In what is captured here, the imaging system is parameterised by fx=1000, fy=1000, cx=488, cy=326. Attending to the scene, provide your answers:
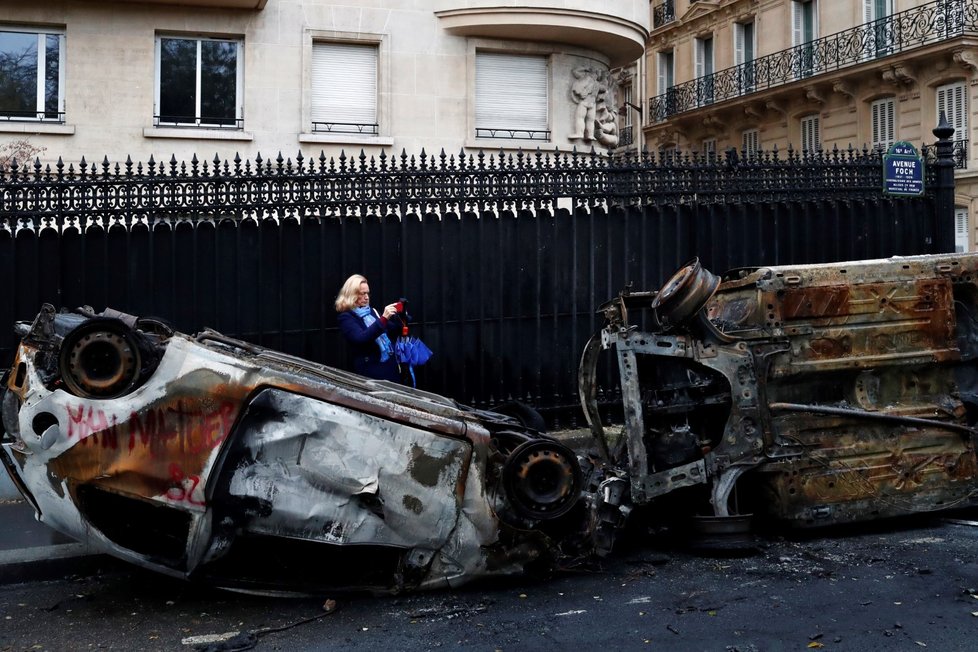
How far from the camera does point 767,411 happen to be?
6387mm

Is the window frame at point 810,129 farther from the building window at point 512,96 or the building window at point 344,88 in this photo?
the building window at point 344,88

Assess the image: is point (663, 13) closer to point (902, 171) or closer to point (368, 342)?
point (902, 171)

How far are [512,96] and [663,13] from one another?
24.4 m

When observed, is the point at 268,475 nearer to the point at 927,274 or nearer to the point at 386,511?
the point at 386,511

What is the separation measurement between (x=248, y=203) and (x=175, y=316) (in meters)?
1.12

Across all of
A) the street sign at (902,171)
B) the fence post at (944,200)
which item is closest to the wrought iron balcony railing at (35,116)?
the street sign at (902,171)

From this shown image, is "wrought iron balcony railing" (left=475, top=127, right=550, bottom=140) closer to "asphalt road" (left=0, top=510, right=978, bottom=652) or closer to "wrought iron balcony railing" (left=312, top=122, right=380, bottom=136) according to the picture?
"wrought iron balcony railing" (left=312, top=122, right=380, bottom=136)

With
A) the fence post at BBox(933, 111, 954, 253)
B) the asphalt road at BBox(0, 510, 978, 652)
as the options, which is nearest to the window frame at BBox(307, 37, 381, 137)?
the fence post at BBox(933, 111, 954, 253)

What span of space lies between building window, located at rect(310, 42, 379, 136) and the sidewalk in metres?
8.06

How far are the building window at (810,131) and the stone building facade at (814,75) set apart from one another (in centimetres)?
3

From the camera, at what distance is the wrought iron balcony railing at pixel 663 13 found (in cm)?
3634

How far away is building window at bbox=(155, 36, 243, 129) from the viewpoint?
13477mm

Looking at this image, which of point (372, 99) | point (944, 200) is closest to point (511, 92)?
point (372, 99)

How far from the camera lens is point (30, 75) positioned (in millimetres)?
13133
